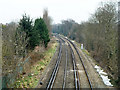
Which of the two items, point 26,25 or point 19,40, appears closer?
point 19,40

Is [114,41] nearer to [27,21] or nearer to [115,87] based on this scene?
[115,87]

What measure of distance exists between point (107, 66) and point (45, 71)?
8.98 m

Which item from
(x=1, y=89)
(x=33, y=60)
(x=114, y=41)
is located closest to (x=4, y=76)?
(x=1, y=89)

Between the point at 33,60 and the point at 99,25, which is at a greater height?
the point at 99,25

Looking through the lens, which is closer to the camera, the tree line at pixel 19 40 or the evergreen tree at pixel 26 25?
the tree line at pixel 19 40

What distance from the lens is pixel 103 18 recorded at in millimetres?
20906

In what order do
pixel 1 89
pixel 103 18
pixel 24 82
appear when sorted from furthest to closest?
pixel 103 18
pixel 24 82
pixel 1 89

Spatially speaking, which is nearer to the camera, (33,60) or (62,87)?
(62,87)

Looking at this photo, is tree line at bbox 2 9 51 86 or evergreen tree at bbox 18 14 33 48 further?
evergreen tree at bbox 18 14 33 48

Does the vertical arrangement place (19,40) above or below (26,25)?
below

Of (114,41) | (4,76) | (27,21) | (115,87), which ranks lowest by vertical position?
(115,87)

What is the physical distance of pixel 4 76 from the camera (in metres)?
9.05

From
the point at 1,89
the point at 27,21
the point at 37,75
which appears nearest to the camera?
the point at 1,89

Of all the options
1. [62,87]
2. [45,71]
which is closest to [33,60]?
[45,71]
